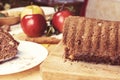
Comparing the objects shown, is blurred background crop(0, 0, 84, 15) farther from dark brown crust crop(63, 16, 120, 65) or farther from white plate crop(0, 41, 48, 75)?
dark brown crust crop(63, 16, 120, 65)

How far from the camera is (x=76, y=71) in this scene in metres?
1.04

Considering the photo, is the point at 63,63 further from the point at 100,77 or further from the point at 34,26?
the point at 34,26

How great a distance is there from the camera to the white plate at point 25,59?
113cm

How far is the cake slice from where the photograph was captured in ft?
3.94

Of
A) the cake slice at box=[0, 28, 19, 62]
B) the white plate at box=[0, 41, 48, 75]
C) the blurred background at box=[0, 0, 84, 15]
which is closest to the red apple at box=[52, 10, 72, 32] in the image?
the white plate at box=[0, 41, 48, 75]

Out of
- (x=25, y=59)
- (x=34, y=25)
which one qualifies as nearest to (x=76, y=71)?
(x=25, y=59)

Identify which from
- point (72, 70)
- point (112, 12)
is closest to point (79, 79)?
point (72, 70)

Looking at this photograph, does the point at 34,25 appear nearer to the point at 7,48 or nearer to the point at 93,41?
the point at 7,48

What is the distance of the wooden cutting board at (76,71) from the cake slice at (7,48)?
0.17 meters

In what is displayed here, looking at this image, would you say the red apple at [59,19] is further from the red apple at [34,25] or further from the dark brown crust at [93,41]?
the dark brown crust at [93,41]

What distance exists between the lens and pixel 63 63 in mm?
1117

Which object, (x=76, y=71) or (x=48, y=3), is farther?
(x=48, y=3)

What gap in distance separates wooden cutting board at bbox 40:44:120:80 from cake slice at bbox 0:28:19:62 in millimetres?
171

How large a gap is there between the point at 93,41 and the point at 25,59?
287 millimetres
